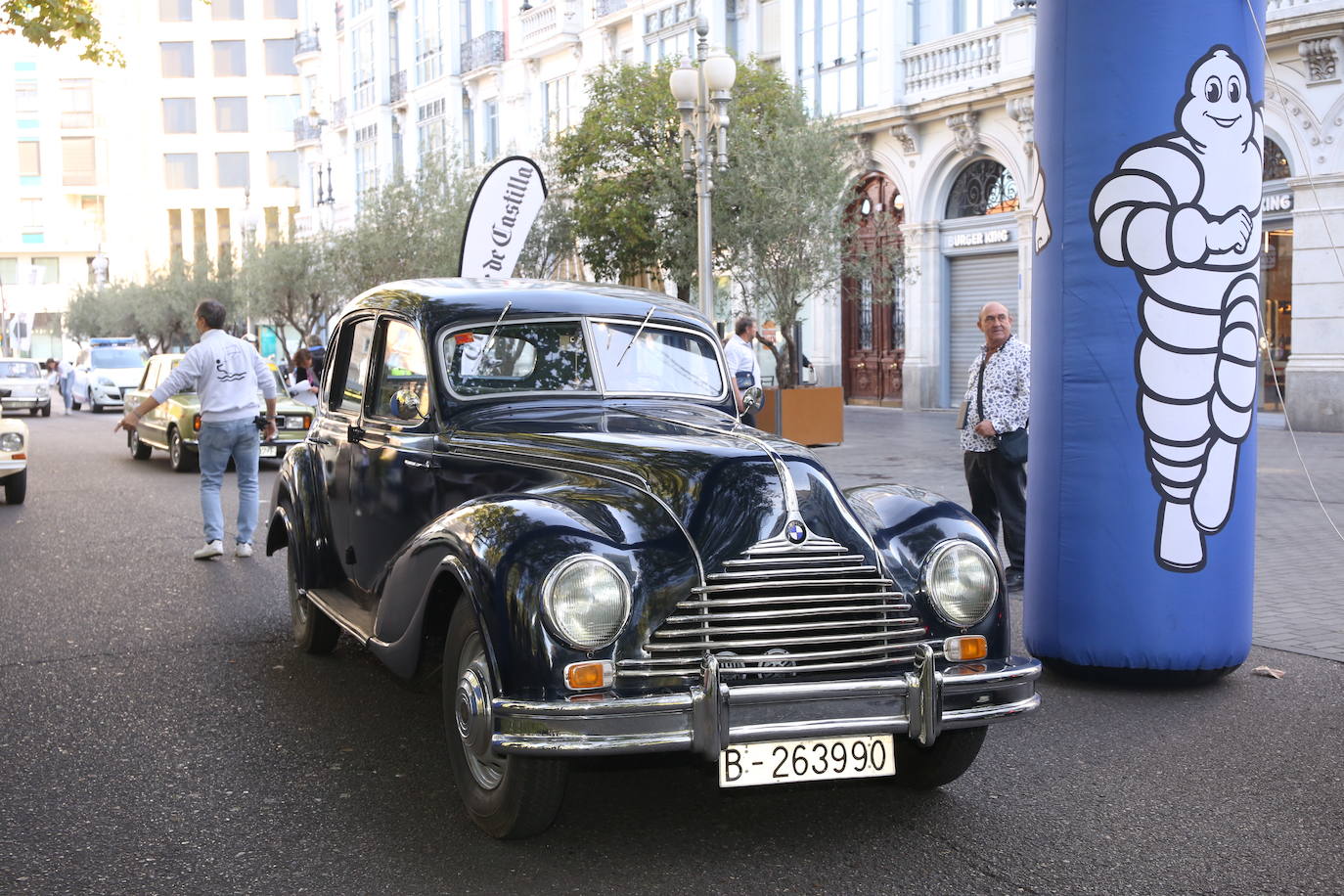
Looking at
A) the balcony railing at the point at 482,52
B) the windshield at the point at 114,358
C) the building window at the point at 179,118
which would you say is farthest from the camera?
the building window at the point at 179,118

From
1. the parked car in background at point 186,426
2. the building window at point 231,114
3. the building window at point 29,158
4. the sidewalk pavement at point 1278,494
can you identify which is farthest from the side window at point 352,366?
the building window at point 29,158

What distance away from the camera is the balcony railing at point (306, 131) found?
6172 centimetres

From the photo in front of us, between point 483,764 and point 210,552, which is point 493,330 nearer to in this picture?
point 483,764

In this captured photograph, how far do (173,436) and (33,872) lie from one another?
15.1m

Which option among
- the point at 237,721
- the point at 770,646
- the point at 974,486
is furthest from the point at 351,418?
the point at 974,486

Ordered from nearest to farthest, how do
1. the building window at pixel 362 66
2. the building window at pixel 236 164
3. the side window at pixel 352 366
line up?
the side window at pixel 352 366 → the building window at pixel 362 66 → the building window at pixel 236 164

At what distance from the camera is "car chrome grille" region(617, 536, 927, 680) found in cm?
416

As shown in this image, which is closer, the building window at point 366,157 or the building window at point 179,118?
the building window at point 366,157

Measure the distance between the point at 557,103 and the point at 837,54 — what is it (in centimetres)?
1237

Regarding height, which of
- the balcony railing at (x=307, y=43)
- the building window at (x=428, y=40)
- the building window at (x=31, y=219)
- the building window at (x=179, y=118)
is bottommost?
the building window at (x=31, y=219)

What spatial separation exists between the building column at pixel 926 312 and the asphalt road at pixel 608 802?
2229 cm

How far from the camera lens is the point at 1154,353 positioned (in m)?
6.11

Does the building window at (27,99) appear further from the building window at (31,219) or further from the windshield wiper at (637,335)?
the windshield wiper at (637,335)

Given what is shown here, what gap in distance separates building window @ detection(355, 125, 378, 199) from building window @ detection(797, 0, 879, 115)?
82.5 feet
